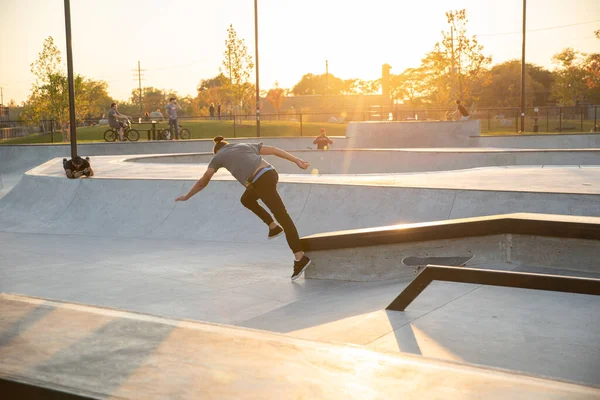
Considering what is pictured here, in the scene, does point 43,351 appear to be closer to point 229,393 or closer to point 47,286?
point 229,393

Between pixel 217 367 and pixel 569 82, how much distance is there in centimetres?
9233

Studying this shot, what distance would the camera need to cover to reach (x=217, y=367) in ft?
7.07

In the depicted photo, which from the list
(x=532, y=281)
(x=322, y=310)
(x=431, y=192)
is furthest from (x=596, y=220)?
(x=431, y=192)

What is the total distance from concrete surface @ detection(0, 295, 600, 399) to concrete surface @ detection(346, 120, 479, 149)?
2709 centimetres

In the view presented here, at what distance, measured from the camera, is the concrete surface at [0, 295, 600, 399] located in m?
1.96

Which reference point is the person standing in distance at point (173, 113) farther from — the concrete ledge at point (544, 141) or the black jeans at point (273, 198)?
the black jeans at point (273, 198)

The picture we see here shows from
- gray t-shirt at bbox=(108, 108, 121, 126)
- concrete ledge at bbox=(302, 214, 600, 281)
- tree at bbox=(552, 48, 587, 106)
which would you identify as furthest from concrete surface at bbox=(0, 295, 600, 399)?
tree at bbox=(552, 48, 587, 106)

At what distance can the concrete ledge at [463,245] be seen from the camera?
6.20 meters

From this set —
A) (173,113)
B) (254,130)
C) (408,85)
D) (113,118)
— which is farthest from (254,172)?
(408,85)

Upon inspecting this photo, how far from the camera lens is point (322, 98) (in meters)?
116

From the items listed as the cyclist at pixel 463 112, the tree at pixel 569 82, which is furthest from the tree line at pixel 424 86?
the cyclist at pixel 463 112

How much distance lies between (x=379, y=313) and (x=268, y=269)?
346 centimetres

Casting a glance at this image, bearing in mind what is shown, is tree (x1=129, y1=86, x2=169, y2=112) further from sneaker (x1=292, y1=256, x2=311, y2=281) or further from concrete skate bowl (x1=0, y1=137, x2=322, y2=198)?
sneaker (x1=292, y1=256, x2=311, y2=281)

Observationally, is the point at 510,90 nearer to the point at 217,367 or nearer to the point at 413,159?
the point at 413,159
